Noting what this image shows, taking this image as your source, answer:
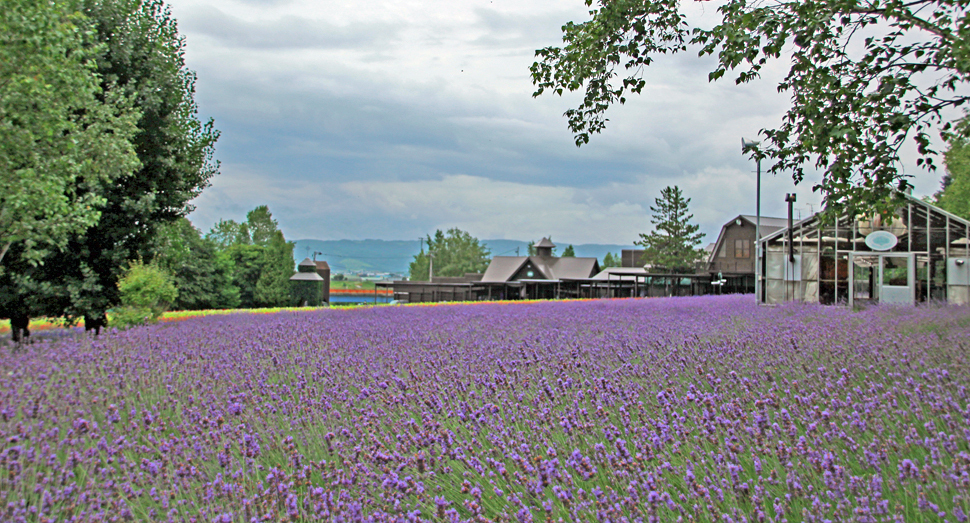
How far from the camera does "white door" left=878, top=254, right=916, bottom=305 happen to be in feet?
58.7

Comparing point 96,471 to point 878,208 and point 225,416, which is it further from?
point 878,208

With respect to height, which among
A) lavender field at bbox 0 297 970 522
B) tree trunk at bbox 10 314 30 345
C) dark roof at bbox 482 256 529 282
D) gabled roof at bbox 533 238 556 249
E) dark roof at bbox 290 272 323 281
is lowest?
tree trunk at bbox 10 314 30 345

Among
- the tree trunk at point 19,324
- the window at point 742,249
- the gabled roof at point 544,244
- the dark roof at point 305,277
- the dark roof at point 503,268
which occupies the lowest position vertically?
the tree trunk at point 19,324

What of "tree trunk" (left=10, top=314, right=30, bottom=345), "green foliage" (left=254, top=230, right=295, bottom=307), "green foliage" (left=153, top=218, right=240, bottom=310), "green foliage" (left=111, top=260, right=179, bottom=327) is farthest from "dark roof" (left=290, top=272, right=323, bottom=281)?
"green foliage" (left=111, top=260, right=179, bottom=327)

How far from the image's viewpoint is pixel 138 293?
42.3ft

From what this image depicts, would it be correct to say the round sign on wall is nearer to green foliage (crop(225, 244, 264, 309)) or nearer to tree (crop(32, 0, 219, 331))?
tree (crop(32, 0, 219, 331))

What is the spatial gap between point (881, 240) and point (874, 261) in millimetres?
881

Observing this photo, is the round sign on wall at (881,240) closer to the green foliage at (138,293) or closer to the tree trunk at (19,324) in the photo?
→ the green foliage at (138,293)

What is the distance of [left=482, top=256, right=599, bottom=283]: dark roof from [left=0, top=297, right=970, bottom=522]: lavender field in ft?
176

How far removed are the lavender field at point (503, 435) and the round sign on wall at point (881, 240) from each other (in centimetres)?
1458

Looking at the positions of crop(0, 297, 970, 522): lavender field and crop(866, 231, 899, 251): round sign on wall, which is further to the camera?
crop(866, 231, 899, 251): round sign on wall

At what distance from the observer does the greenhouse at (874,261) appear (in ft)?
57.5

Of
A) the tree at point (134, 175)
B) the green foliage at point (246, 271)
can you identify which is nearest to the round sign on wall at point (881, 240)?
the tree at point (134, 175)

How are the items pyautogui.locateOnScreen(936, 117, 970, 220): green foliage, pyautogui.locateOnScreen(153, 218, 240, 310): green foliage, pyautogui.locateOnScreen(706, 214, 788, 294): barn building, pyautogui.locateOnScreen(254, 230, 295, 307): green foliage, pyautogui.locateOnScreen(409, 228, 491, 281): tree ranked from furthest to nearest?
1. pyautogui.locateOnScreen(409, 228, 491, 281): tree
2. pyautogui.locateOnScreen(706, 214, 788, 294): barn building
3. pyautogui.locateOnScreen(254, 230, 295, 307): green foliage
4. pyautogui.locateOnScreen(153, 218, 240, 310): green foliage
5. pyautogui.locateOnScreen(936, 117, 970, 220): green foliage
